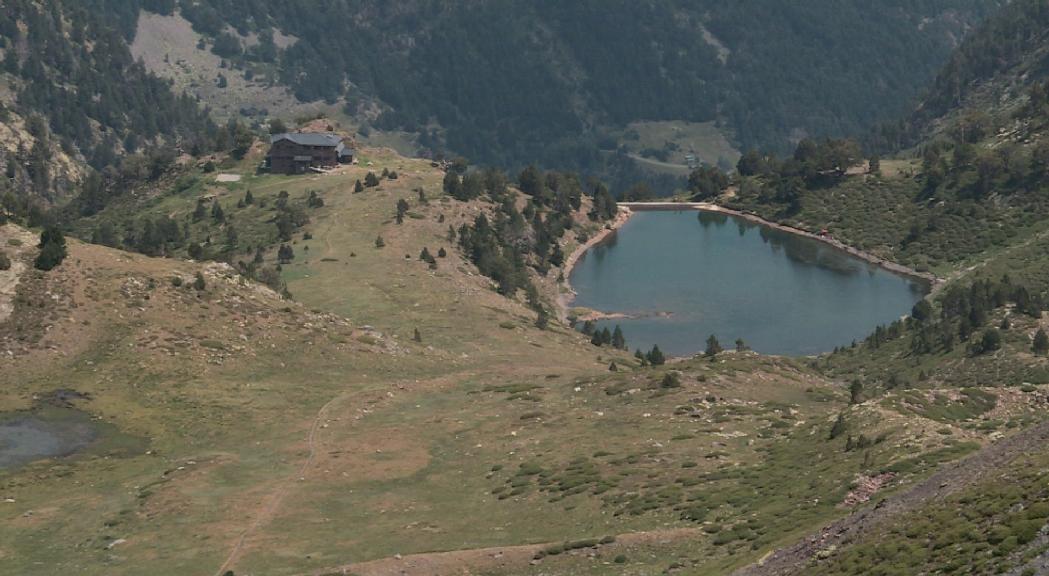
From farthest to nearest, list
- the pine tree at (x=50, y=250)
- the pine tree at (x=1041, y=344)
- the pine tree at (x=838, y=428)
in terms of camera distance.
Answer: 1. the pine tree at (x=1041, y=344)
2. the pine tree at (x=50, y=250)
3. the pine tree at (x=838, y=428)

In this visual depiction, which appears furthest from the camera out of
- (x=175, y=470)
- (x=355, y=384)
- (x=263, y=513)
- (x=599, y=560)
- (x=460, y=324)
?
(x=460, y=324)

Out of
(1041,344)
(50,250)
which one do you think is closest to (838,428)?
(50,250)

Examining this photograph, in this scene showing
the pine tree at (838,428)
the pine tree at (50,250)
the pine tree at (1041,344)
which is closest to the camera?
the pine tree at (838,428)

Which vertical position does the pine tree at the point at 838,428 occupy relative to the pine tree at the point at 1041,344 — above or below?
above

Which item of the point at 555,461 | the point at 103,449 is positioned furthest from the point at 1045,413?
the point at 103,449

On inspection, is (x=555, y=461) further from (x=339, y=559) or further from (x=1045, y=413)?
(x=1045, y=413)

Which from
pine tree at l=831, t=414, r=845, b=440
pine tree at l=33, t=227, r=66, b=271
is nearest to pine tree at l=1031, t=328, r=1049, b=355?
pine tree at l=831, t=414, r=845, b=440

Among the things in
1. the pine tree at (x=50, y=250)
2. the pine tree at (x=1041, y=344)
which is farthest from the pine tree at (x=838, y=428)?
the pine tree at (x=1041, y=344)

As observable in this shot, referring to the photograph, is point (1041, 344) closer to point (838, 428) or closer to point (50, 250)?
point (838, 428)

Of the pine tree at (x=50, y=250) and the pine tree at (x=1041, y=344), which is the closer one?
the pine tree at (x=50, y=250)

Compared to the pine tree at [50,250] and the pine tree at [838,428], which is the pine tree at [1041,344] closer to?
the pine tree at [838,428]

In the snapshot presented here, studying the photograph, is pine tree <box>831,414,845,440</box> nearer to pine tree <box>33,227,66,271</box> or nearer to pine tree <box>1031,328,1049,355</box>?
pine tree <box>33,227,66,271</box>
